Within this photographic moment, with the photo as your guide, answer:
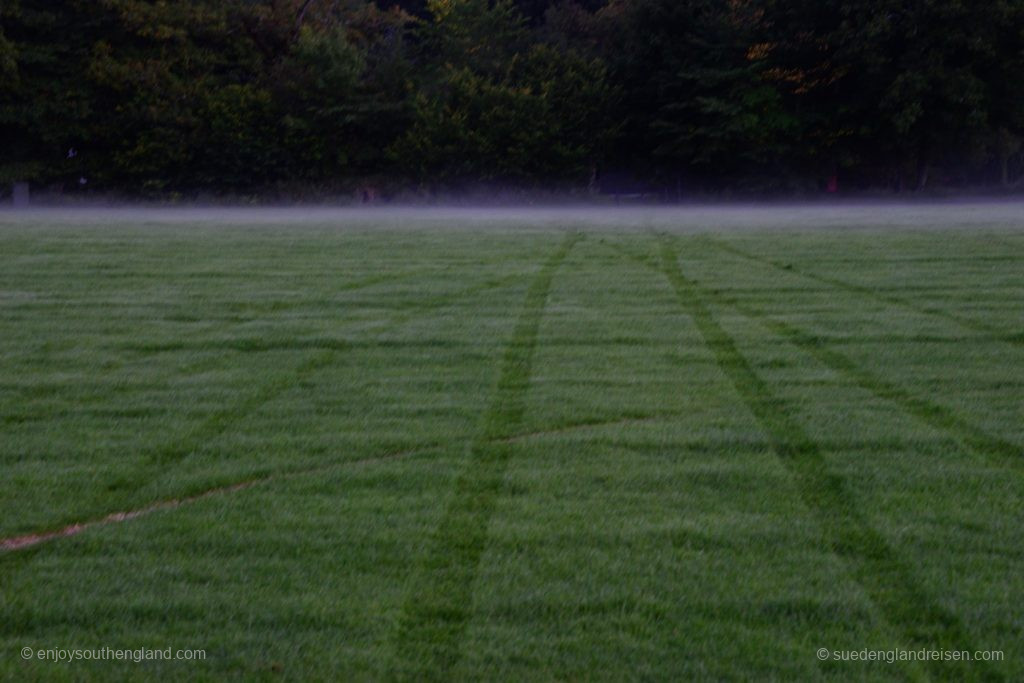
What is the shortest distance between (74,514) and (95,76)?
3454cm

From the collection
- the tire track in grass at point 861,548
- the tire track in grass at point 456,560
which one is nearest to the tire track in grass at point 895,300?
the tire track in grass at point 861,548

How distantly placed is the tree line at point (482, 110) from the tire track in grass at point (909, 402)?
27.9m

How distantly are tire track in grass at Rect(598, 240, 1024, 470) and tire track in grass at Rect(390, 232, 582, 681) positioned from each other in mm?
2072

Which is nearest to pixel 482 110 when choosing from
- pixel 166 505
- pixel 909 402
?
pixel 909 402

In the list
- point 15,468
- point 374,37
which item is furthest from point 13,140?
point 15,468

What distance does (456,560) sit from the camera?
145 inches

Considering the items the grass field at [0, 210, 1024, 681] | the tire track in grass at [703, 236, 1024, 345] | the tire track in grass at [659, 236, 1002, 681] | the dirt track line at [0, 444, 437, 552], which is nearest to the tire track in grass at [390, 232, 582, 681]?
the grass field at [0, 210, 1024, 681]

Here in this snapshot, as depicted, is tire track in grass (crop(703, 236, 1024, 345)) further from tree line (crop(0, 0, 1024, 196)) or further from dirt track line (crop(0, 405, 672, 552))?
tree line (crop(0, 0, 1024, 196))

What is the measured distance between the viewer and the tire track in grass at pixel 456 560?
305cm

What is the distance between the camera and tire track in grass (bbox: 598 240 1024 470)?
484 centimetres

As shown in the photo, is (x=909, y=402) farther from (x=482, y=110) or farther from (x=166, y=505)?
(x=482, y=110)

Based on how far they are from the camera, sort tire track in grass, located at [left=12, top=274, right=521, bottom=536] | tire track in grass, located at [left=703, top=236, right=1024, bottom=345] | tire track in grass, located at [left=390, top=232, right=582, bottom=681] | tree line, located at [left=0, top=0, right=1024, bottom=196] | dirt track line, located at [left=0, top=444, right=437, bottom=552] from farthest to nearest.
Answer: tree line, located at [left=0, top=0, right=1024, bottom=196] → tire track in grass, located at [left=703, top=236, right=1024, bottom=345] → tire track in grass, located at [left=12, top=274, right=521, bottom=536] → dirt track line, located at [left=0, top=444, right=437, bottom=552] → tire track in grass, located at [left=390, top=232, right=582, bottom=681]

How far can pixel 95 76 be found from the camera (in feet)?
115

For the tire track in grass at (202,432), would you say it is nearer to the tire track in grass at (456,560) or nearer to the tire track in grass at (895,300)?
the tire track in grass at (456,560)
